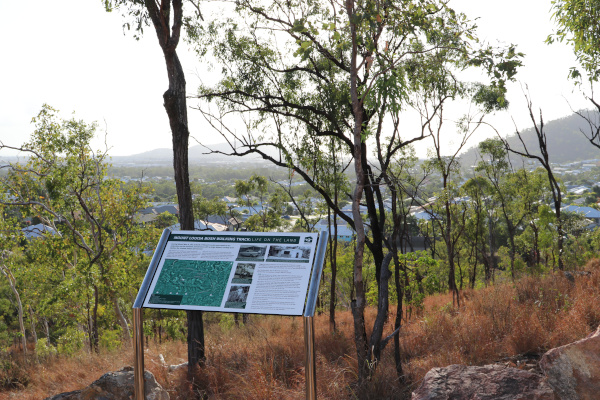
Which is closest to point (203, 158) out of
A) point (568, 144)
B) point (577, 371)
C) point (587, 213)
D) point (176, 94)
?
point (176, 94)

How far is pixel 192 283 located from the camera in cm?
332

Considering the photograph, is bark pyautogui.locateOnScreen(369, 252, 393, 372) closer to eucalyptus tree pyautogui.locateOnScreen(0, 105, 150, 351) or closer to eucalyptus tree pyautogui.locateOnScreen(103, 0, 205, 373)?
eucalyptus tree pyautogui.locateOnScreen(103, 0, 205, 373)

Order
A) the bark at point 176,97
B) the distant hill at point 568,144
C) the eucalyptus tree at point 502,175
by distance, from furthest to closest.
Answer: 1. the distant hill at point 568,144
2. the eucalyptus tree at point 502,175
3. the bark at point 176,97

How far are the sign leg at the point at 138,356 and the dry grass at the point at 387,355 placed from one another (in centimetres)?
89

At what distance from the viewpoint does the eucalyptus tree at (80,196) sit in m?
10.1

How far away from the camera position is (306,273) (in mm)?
3059

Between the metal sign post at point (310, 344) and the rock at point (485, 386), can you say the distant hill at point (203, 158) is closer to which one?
the metal sign post at point (310, 344)

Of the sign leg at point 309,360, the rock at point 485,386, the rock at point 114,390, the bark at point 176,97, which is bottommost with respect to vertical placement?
the rock at point 114,390

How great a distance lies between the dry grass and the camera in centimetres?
395

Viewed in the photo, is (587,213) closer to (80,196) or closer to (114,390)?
(80,196)

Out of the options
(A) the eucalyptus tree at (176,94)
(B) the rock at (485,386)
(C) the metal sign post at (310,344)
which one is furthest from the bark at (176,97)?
(B) the rock at (485,386)

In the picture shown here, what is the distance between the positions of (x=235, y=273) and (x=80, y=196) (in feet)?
27.5

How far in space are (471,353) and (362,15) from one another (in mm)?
3588

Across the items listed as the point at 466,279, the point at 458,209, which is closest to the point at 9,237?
the point at 458,209
